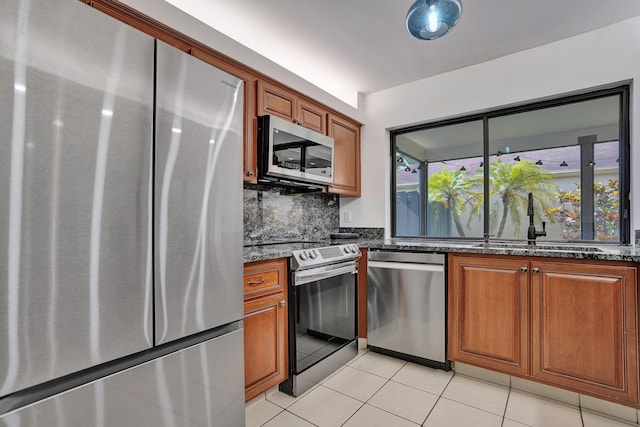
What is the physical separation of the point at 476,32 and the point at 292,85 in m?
1.40

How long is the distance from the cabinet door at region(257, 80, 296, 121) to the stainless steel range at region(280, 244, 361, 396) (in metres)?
1.09

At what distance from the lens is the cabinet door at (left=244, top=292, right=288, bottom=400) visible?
1.75m

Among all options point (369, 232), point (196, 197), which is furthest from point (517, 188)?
point (196, 197)

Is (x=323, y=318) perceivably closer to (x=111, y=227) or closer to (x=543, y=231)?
(x=111, y=227)

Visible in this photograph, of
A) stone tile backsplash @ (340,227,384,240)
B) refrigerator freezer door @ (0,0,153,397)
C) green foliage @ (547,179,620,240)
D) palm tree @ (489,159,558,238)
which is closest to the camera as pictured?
Answer: refrigerator freezer door @ (0,0,153,397)

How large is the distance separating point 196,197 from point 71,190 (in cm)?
40

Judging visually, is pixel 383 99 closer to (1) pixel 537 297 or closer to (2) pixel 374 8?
(2) pixel 374 8

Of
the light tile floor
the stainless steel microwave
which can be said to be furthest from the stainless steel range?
the stainless steel microwave

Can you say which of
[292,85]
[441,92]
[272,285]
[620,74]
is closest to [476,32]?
[441,92]

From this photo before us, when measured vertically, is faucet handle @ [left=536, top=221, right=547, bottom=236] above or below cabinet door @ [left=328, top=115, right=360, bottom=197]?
below

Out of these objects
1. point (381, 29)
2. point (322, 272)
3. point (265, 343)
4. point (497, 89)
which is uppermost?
point (381, 29)

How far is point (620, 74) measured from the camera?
2264mm

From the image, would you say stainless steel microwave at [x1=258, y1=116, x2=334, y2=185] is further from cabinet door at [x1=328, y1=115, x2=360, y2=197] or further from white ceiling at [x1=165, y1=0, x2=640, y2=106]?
white ceiling at [x1=165, y1=0, x2=640, y2=106]

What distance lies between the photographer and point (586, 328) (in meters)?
1.83
